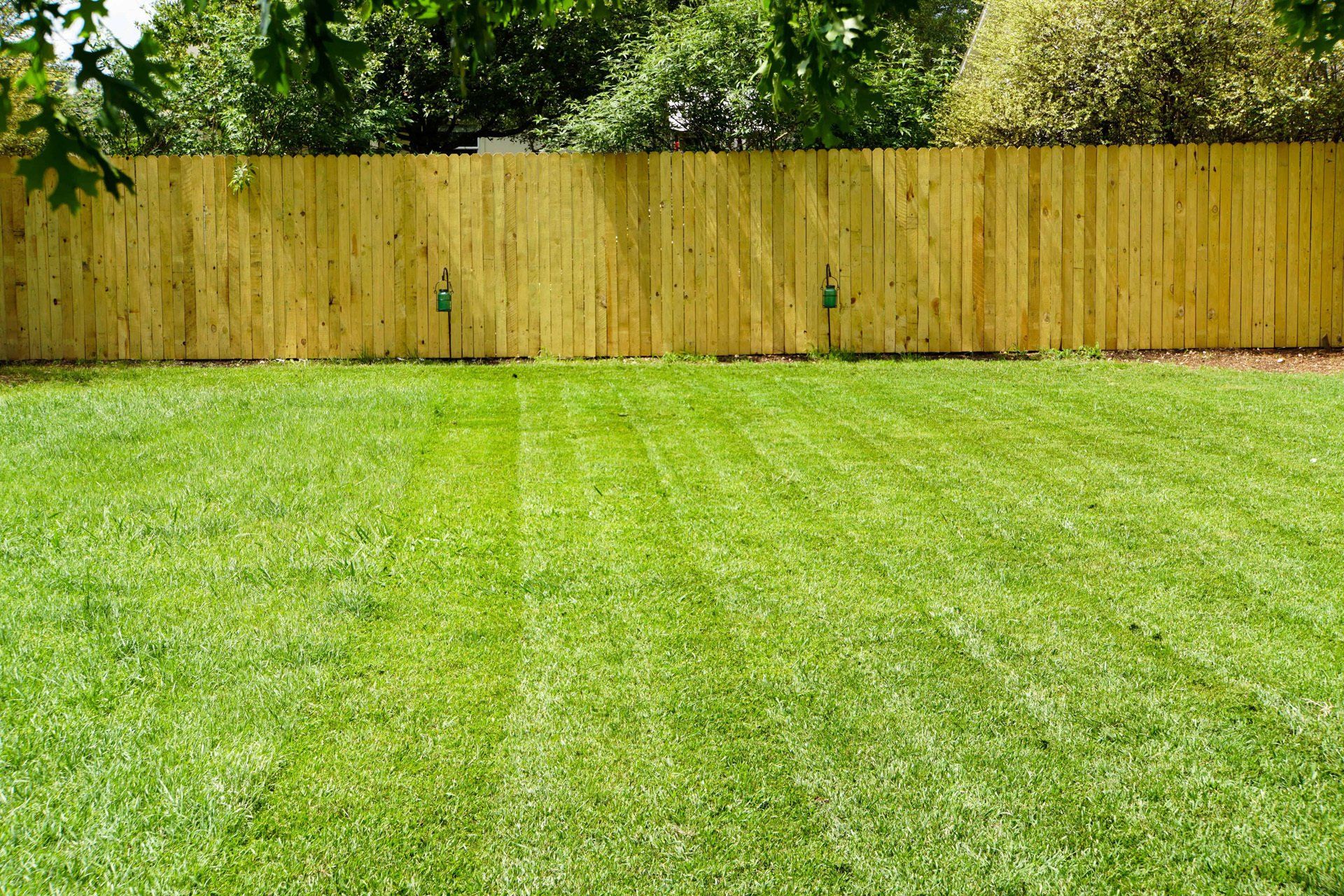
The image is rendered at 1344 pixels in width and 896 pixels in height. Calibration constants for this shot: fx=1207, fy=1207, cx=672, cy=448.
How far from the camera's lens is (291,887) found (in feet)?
7.96

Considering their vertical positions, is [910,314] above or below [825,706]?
above

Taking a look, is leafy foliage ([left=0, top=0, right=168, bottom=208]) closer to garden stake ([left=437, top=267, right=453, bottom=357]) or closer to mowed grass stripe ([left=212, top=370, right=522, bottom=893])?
mowed grass stripe ([left=212, top=370, right=522, bottom=893])

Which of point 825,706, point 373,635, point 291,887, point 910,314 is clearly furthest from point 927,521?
point 910,314

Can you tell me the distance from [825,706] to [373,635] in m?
1.45

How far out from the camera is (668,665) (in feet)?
11.8

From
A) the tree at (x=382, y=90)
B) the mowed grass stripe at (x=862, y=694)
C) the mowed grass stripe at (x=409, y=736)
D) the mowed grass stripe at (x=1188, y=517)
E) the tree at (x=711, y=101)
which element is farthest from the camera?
the tree at (x=711, y=101)

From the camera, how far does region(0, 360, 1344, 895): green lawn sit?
2.59m

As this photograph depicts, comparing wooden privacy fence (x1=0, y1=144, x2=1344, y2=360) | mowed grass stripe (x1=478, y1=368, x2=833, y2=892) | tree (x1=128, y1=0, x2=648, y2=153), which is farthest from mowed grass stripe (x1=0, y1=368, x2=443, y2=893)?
tree (x1=128, y1=0, x2=648, y2=153)

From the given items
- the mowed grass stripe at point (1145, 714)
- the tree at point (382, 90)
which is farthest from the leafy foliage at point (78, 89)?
the tree at point (382, 90)

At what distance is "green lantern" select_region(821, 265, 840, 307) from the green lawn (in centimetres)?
444

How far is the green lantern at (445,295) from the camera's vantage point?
11.2m

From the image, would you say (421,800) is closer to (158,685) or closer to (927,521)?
(158,685)

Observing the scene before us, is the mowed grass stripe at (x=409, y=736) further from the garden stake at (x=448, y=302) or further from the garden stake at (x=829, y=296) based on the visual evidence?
the garden stake at (x=829, y=296)

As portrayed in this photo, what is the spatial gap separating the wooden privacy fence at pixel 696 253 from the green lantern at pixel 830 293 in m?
0.07
